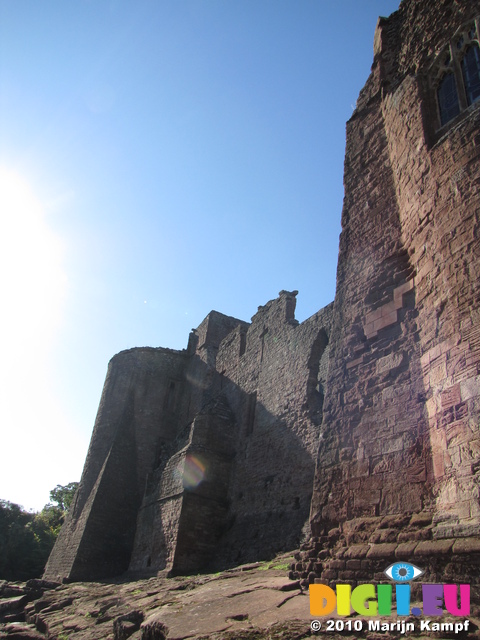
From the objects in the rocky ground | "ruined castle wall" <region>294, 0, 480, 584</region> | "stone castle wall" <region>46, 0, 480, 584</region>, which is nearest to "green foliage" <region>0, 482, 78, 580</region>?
the rocky ground

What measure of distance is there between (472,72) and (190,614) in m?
6.91

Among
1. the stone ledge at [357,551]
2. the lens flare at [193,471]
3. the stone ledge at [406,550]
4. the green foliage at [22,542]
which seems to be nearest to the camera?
the stone ledge at [406,550]

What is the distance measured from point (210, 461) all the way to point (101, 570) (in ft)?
23.2

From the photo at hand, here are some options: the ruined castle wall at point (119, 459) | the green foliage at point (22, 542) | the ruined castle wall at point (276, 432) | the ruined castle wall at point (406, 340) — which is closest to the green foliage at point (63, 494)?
the green foliage at point (22, 542)

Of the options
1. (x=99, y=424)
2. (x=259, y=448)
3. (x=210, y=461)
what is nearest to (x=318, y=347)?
(x=259, y=448)

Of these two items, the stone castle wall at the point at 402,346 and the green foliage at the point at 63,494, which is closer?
the stone castle wall at the point at 402,346

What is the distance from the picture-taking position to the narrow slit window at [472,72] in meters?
6.00

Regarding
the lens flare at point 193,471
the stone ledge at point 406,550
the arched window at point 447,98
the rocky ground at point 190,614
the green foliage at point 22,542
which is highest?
the arched window at point 447,98

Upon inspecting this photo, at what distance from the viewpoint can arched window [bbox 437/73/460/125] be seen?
6.20 meters

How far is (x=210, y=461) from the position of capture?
15.4m

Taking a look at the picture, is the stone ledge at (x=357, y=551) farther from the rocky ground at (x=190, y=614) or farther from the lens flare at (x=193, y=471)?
the lens flare at (x=193, y=471)

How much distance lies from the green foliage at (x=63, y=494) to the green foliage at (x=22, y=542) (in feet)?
36.5

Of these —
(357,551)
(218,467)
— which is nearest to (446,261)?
(357,551)

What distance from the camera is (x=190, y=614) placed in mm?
5629
